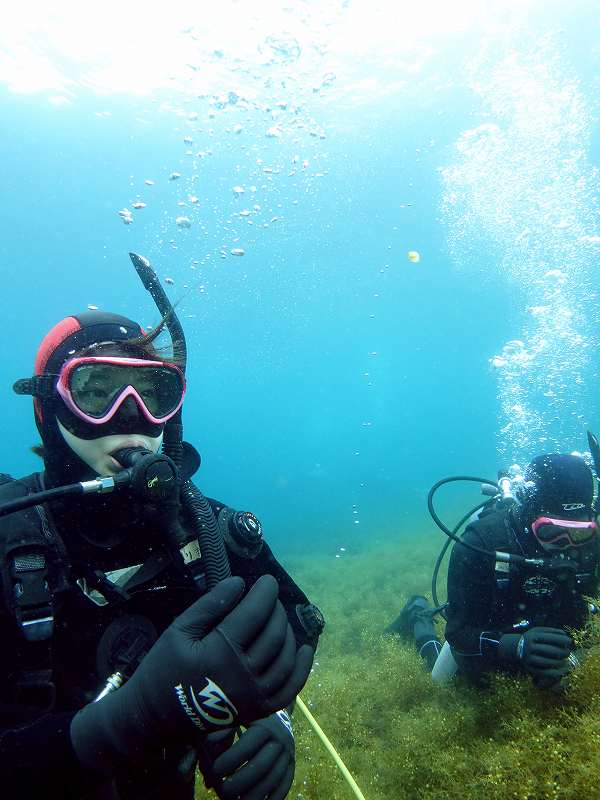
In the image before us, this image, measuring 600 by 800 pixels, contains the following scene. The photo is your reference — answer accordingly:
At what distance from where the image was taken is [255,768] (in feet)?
6.32

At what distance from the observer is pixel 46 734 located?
1.56 meters

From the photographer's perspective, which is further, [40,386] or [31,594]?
[40,386]

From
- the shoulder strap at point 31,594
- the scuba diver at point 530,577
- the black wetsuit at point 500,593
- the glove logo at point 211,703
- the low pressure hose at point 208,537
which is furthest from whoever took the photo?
the black wetsuit at point 500,593

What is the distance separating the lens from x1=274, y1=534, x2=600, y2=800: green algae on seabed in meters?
2.67

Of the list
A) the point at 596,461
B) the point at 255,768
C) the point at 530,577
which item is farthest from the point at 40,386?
the point at 596,461

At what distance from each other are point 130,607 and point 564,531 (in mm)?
3530

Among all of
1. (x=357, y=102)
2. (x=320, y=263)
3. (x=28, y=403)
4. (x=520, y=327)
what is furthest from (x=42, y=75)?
(x=28, y=403)

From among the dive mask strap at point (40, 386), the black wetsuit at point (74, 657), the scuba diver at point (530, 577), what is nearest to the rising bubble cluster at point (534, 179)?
the scuba diver at point (530, 577)

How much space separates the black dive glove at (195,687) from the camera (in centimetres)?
152

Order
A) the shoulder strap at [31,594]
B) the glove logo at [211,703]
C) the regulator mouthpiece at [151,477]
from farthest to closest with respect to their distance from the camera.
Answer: the regulator mouthpiece at [151,477]
the shoulder strap at [31,594]
the glove logo at [211,703]

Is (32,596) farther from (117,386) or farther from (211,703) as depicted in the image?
(117,386)

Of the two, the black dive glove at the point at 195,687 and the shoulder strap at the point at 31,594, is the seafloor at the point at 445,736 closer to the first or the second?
the black dive glove at the point at 195,687

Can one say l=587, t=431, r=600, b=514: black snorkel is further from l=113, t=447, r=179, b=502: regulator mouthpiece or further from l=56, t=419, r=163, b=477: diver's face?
l=56, t=419, r=163, b=477: diver's face

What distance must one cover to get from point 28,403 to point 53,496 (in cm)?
12160
